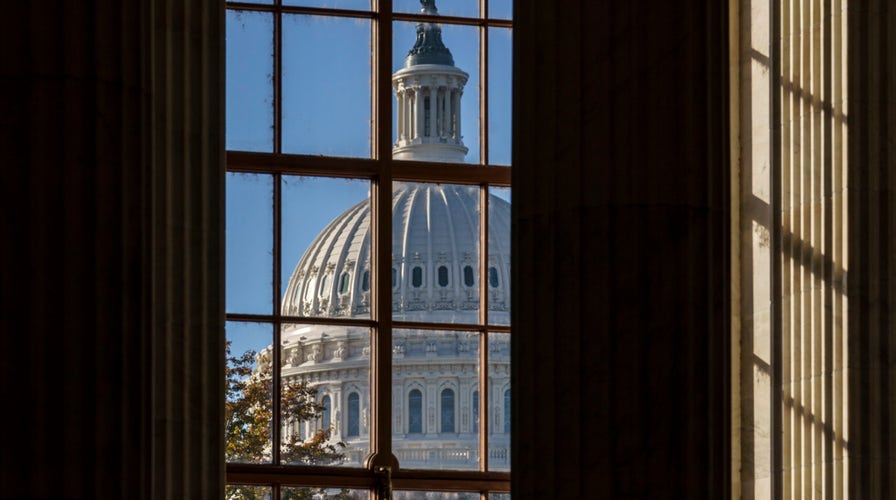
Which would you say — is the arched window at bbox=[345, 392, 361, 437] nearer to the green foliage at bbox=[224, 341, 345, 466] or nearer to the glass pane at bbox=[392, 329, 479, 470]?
the green foliage at bbox=[224, 341, 345, 466]

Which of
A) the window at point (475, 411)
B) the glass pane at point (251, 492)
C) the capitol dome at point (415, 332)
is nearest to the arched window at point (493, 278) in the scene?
the capitol dome at point (415, 332)

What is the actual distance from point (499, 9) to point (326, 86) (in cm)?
124

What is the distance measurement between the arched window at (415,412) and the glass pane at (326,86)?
172 cm

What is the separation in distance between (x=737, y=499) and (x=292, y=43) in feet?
13.0

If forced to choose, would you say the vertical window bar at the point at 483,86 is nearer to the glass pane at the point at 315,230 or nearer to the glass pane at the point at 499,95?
the glass pane at the point at 499,95

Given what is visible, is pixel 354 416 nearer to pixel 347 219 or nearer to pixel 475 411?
pixel 475 411

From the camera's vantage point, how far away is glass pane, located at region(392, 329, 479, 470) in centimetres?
1103

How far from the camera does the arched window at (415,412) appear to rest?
37.5ft

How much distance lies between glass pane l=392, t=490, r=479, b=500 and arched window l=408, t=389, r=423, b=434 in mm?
620

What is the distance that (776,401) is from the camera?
29.9 feet
